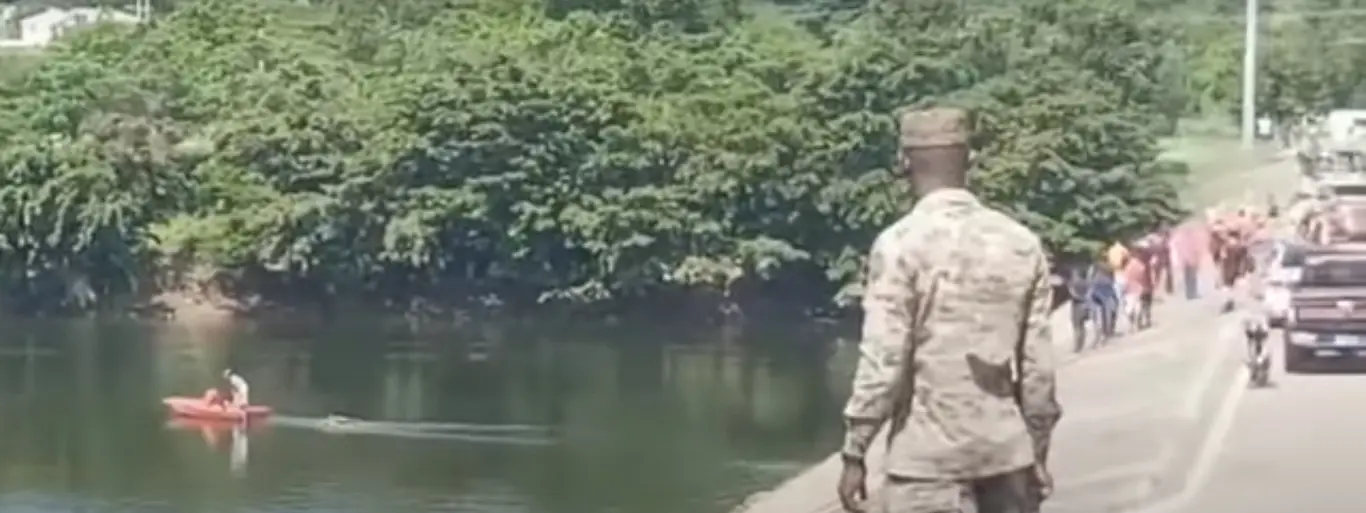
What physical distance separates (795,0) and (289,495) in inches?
869

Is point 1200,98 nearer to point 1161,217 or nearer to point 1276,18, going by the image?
point 1276,18

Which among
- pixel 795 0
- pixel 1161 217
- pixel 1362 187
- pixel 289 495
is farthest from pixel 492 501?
pixel 795 0

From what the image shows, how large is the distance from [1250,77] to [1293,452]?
19.0 meters

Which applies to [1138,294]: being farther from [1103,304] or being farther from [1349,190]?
[1349,190]

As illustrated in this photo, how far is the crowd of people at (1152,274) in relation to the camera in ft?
54.0

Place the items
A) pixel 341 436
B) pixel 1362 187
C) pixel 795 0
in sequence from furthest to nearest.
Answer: pixel 795 0 → pixel 341 436 → pixel 1362 187

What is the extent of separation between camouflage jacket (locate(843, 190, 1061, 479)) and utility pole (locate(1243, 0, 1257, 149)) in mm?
25449

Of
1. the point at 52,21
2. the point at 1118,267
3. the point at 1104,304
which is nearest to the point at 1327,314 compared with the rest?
the point at 1104,304

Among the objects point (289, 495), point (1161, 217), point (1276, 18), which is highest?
point (1276, 18)

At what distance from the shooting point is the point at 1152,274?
18.0 m

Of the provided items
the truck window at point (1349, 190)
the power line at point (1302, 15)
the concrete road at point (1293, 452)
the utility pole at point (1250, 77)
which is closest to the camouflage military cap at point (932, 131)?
the concrete road at point (1293, 452)

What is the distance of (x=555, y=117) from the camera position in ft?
105

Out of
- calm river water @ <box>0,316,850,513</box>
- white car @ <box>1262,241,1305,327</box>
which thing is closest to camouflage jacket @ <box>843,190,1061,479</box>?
white car @ <box>1262,241,1305,327</box>

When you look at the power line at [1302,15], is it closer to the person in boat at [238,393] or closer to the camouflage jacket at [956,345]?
the person in boat at [238,393]
